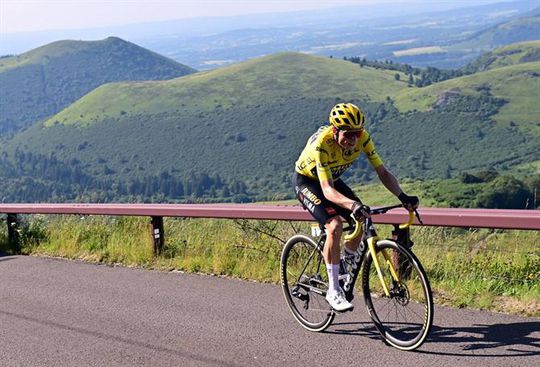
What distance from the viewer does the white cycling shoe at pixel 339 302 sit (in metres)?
4.83

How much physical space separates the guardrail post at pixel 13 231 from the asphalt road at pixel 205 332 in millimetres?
2586

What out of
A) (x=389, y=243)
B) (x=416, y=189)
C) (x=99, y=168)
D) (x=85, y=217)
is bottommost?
(x=99, y=168)

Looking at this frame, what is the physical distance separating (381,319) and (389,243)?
81 centimetres

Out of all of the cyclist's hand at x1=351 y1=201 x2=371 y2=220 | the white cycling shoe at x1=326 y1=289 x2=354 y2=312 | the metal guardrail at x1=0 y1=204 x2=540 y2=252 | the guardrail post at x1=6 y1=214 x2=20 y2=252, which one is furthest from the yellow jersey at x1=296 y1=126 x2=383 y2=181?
the guardrail post at x1=6 y1=214 x2=20 y2=252

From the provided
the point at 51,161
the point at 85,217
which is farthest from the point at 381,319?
the point at 51,161

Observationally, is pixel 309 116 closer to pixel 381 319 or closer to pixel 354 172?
pixel 354 172

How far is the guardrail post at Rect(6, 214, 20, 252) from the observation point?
9612 mm

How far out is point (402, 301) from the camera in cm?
460

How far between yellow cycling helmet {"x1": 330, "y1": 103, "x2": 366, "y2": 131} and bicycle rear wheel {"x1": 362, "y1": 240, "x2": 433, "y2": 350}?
2.66 ft

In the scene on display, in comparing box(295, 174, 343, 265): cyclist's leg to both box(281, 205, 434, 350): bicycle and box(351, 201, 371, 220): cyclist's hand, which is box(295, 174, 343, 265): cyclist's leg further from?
box(351, 201, 371, 220): cyclist's hand

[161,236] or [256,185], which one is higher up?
[161,236]

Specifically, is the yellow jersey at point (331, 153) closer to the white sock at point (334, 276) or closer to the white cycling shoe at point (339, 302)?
the white sock at point (334, 276)

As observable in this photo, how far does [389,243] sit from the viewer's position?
452cm

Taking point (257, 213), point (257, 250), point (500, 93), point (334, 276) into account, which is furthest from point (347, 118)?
point (500, 93)
